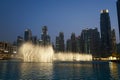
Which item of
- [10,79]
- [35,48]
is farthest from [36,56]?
[10,79]

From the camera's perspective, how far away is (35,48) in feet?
587

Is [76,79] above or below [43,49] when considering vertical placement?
below

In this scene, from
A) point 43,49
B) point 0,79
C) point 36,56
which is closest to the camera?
point 0,79

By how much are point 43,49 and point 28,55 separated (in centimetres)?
2698

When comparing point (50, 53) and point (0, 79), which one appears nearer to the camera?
point (0, 79)

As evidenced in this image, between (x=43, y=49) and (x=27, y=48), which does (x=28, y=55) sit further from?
(x=43, y=49)

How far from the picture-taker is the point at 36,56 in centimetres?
17625

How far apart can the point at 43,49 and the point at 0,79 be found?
404 ft

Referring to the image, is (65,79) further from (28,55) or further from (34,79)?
(28,55)

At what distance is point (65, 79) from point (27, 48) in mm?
134968

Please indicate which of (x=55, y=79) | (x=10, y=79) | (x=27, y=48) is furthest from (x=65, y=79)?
(x=27, y=48)

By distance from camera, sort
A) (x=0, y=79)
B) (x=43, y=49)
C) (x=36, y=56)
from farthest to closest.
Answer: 1. (x=36, y=56)
2. (x=43, y=49)
3. (x=0, y=79)

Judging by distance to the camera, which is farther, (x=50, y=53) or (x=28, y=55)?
(x=28, y=55)

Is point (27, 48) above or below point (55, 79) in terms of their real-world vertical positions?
above
